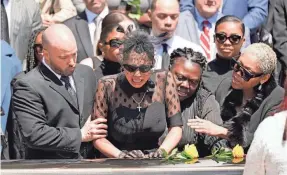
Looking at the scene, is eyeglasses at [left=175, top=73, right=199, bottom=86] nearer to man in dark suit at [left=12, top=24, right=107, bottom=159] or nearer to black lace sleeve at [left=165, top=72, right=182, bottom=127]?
black lace sleeve at [left=165, top=72, right=182, bottom=127]

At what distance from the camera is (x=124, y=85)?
7.66 meters

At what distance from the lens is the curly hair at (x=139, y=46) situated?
7.63m

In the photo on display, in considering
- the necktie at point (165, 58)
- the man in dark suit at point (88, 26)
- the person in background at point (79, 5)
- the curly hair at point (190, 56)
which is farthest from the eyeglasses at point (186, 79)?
the person in background at point (79, 5)

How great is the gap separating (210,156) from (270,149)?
81.2 inches

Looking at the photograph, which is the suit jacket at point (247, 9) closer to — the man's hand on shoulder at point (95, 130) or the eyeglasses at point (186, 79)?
the eyeglasses at point (186, 79)

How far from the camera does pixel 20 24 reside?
10.4 metres

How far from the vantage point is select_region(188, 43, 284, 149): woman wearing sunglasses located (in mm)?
7898

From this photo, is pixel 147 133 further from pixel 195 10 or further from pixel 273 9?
pixel 273 9

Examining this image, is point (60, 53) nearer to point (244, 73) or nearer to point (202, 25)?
point (244, 73)

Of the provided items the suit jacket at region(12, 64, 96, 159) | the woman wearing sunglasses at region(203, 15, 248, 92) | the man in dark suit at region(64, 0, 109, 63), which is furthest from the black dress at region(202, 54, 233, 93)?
the suit jacket at region(12, 64, 96, 159)

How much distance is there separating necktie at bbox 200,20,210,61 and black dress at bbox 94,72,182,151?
275cm

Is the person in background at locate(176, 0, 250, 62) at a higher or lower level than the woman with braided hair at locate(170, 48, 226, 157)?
higher

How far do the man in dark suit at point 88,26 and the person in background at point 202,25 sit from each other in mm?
923

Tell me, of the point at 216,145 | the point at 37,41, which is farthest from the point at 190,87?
the point at 37,41
